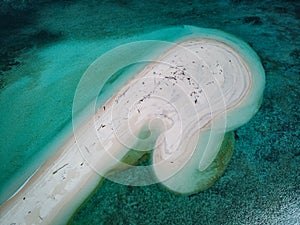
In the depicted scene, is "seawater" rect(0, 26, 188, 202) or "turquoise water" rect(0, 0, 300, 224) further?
"seawater" rect(0, 26, 188, 202)

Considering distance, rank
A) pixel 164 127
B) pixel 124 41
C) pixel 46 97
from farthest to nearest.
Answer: pixel 124 41
pixel 46 97
pixel 164 127

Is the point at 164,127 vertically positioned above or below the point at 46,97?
below

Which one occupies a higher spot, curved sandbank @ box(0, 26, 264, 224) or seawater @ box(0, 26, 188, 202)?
seawater @ box(0, 26, 188, 202)

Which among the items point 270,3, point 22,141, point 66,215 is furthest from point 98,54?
point 270,3

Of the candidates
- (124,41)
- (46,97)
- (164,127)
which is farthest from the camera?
(124,41)

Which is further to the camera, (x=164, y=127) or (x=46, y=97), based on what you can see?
(x=46, y=97)

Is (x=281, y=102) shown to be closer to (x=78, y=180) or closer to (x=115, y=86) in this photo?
(x=115, y=86)
